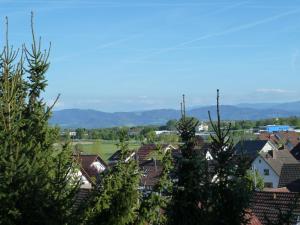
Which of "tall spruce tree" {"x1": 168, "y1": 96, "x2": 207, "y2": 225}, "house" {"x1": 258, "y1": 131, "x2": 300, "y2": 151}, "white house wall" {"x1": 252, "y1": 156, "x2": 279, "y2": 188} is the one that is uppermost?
"tall spruce tree" {"x1": 168, "y1": 96, "x2": 207, "y2": 225}

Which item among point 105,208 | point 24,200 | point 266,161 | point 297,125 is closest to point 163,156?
point 105,208

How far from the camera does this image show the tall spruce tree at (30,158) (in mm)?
9367

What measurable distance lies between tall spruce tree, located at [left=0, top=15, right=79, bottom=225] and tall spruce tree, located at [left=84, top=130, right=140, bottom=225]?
2.11ft

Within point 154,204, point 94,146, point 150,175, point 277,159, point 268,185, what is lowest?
point 268,185

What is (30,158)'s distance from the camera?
1002 cm

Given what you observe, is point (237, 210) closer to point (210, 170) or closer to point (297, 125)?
point (210, 170)

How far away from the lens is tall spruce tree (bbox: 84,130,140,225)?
1142 centimetres

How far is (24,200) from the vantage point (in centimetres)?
946

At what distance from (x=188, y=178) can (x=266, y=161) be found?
161ft

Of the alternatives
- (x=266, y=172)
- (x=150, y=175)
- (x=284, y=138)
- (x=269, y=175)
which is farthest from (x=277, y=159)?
(x=284, y=138)

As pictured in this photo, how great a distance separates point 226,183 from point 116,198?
3.71m

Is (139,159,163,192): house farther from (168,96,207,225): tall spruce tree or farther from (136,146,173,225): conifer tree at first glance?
(168,96,207,225): tall spruce tree

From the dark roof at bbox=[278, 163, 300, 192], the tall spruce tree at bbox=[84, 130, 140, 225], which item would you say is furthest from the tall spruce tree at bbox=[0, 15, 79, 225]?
the dark roof at bbox=[278, 163, 300, 192]

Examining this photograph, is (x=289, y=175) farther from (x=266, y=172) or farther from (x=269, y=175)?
(x=266, y=172)
